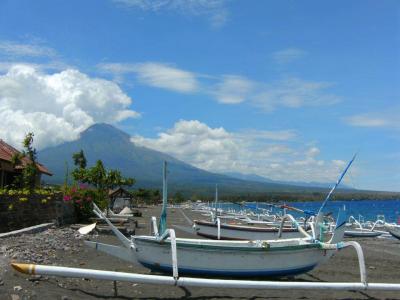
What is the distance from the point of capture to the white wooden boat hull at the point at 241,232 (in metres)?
21.4

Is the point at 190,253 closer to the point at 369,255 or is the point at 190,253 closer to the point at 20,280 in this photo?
the point at 20,280

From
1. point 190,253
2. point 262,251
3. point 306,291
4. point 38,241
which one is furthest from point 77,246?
point 306,291

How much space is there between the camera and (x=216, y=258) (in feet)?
40.3

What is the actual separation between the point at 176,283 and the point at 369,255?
1299 cm

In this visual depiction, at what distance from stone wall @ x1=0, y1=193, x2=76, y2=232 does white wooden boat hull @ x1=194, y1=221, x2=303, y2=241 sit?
5527mm

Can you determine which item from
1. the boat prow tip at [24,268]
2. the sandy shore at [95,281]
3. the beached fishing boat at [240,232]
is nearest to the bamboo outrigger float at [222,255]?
the sandy shore at [95,281]

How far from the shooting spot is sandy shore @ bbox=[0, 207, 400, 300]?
32.6ft

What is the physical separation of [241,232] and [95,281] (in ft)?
35.9

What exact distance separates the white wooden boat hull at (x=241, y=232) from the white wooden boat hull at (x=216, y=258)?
8.30 m

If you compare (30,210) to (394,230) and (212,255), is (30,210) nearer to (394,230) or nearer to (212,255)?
(212,255)

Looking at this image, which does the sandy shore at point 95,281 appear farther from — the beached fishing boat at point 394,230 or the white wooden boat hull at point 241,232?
the beached fishing boat at point 394,230

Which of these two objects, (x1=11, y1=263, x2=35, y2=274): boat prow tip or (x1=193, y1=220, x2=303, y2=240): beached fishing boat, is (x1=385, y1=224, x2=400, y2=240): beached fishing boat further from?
(x1=11, y1=263, x2=35, y2=274): boat prow tip

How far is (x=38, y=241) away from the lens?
15.3m

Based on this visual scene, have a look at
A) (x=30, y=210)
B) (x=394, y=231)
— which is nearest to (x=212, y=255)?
(x=30, y=210)
